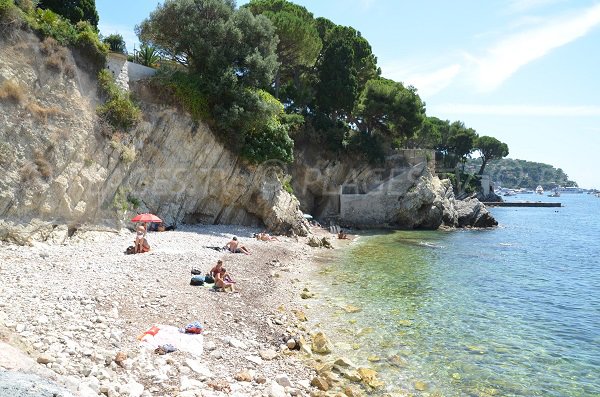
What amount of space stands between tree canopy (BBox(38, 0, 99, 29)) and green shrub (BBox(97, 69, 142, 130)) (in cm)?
462

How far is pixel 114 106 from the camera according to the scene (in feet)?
74.7

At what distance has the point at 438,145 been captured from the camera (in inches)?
3804

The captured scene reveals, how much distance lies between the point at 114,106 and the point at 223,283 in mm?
13185

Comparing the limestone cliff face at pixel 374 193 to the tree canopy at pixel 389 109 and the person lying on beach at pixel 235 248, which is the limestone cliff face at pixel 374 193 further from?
the person lying on beach at pixel 235 248

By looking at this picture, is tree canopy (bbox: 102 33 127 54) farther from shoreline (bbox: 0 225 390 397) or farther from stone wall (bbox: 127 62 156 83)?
shoreline (bbox: 0 225 390 397)

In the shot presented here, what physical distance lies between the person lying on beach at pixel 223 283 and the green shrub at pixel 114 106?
12.0 meters

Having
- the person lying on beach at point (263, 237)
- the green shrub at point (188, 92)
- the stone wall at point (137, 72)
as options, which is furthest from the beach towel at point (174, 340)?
the stone wall at point (137, 72)

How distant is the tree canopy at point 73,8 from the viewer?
2450cm

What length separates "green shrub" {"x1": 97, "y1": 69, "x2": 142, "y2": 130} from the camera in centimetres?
2258

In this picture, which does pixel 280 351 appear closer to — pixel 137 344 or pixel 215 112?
pixel 137 344

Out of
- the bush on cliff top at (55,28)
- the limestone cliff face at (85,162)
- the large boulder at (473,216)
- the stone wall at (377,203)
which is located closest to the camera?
the limestone cliff face at (85,162)

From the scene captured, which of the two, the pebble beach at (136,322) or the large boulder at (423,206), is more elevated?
the large boulder at (423,206)

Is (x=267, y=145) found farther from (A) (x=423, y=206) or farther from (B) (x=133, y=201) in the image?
(A) (x=423, y=206)

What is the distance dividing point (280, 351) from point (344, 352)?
2060 mm
